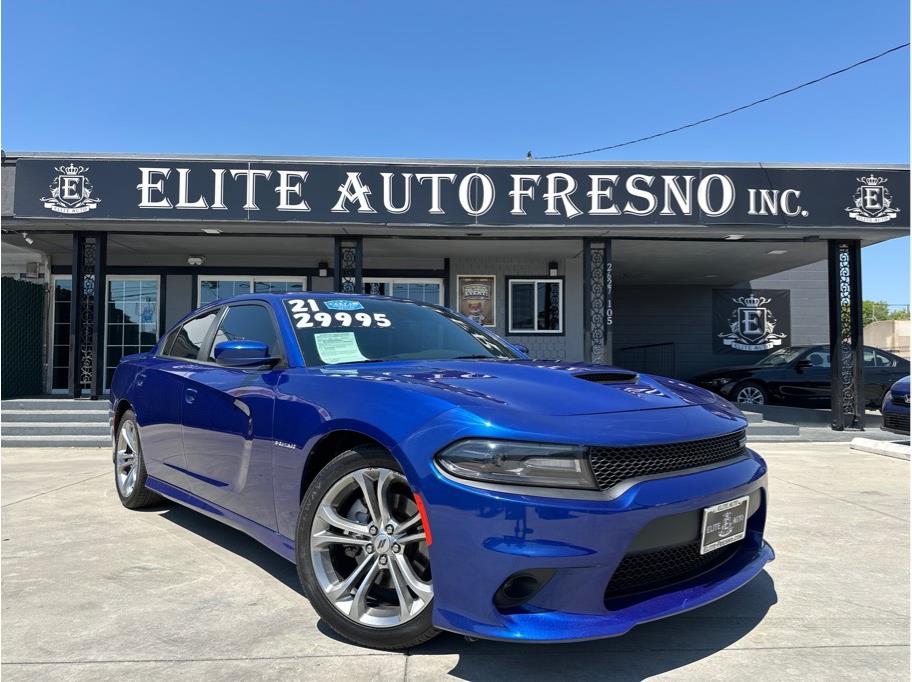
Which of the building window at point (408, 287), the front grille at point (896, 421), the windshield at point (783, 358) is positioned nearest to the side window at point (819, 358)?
the windshield at point (783, 358)

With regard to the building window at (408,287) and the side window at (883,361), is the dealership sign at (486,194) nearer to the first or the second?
the building window at (408,287)

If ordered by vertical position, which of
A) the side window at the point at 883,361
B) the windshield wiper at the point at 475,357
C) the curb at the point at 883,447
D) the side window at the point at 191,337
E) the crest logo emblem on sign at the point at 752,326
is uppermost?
the crest logo emblem on sign at the point at 752,326

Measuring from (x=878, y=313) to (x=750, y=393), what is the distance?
3626 inches

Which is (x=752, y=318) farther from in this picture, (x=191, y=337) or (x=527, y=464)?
(x=527, y=464)

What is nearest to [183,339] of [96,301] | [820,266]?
[96,301]

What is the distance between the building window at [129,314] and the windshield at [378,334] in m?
10.2

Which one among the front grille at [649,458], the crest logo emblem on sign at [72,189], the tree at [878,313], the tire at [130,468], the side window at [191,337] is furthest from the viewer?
the tree at [878,313]

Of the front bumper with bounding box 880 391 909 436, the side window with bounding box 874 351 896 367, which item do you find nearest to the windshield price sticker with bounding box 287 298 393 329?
the front bumper with bounding box 880 391 909 436

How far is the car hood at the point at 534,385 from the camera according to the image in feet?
7.55

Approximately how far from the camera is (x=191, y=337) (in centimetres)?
420

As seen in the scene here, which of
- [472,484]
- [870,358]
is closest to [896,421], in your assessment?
[870,358]

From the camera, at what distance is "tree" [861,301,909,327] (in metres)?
63.9

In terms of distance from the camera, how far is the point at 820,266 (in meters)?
16.5

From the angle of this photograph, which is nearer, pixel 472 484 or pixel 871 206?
pixel 472 484
